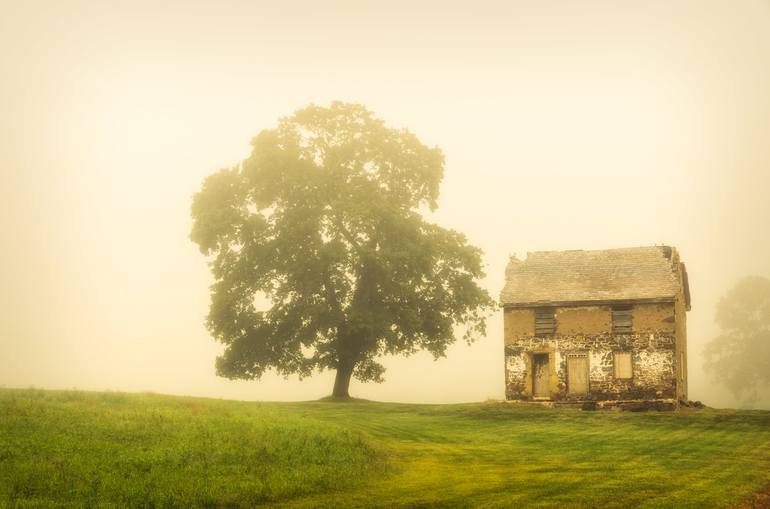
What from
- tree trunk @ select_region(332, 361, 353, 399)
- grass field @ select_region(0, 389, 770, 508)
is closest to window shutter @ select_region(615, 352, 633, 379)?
A: grass field @ select_region(0, 389, 770, 508)

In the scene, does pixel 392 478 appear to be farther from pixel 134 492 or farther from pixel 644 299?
pixel 644 299

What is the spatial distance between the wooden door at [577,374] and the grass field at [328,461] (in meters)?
15.2

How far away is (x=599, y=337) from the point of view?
168 ft

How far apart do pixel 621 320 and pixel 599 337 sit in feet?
5.52

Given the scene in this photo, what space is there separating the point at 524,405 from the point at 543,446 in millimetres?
17604

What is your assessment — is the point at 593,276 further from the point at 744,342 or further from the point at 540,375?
the point at 744,342

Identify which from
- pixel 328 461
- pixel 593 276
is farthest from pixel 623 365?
pixel 328 461

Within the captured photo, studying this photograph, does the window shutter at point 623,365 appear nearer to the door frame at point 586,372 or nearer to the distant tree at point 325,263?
the door frame at point 586,372

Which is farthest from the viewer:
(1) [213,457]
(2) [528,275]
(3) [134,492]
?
(2) [528,275]

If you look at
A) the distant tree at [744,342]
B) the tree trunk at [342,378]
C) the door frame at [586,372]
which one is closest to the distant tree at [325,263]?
the tree trunk at [342,378]

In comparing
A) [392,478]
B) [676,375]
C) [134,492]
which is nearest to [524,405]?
[676,375]

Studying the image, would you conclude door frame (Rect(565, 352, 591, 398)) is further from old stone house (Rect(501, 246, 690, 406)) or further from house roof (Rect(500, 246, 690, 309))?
house roof (Rect(500, 246, 690, 309))

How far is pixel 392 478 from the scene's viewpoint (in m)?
22.6

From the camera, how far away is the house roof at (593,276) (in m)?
51.7
